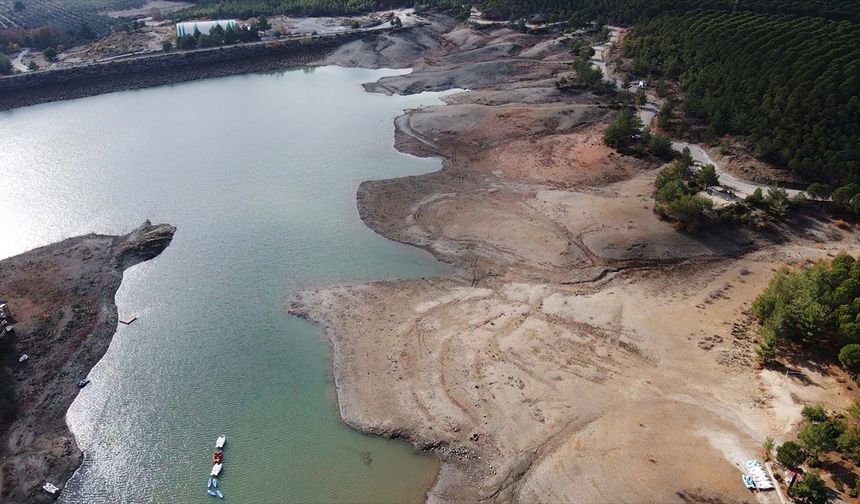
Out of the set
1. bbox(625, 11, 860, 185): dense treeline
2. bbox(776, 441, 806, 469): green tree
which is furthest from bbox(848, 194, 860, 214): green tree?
bbox(776, 441, 806, 469): green tree

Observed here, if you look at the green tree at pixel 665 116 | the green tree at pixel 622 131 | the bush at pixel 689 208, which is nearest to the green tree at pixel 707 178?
the bush at pixel 689 208

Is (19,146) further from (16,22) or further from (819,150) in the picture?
(819,150)

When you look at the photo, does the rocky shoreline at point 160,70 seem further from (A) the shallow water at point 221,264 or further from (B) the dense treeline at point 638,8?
(B) the dense treeline at point 638,8

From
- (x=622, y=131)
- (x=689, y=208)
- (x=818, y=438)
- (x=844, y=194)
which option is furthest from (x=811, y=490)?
(x=622, y=131)

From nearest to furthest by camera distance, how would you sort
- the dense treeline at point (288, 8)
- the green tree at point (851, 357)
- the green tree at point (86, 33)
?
the green tree at point (851, 357) → the green tree at point (86, 33) → the dense treeline at point (288, 8)

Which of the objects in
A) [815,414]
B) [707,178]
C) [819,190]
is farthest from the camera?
[707,178]

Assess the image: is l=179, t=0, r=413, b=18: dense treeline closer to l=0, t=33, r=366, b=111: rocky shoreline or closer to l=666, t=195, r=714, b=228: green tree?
l=0, t=33, r=366, b=111: rocky shoreline

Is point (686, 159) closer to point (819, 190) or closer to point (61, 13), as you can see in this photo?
point (819, 190)
